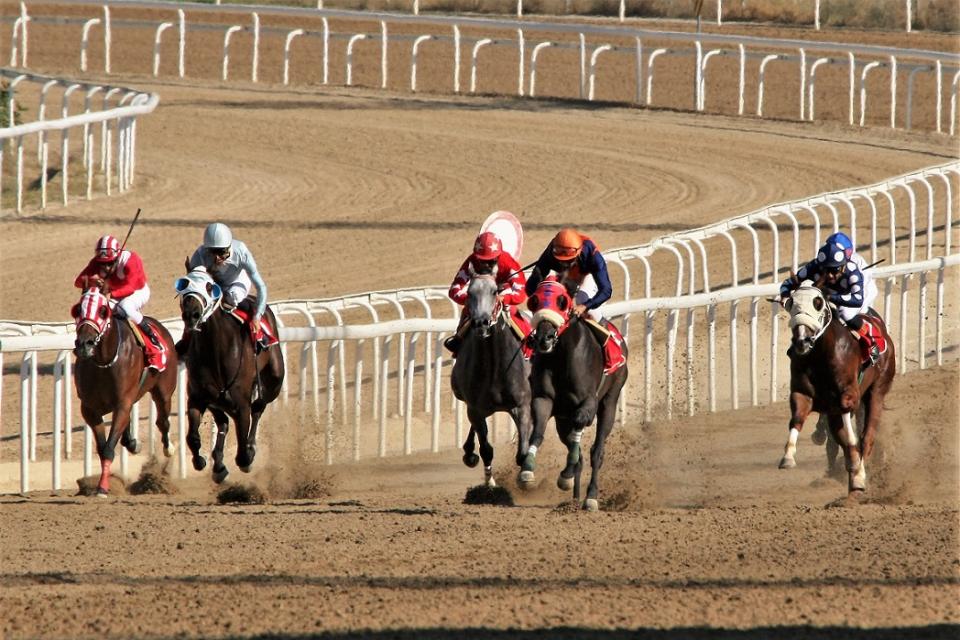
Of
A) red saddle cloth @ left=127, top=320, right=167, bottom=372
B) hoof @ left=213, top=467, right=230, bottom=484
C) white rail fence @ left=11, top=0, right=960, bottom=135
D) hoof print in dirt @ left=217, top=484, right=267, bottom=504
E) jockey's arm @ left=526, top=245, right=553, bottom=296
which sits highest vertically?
white rail fence @ left=11, top=0, right=960, bottom=135

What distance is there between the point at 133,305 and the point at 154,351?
319 millimetres

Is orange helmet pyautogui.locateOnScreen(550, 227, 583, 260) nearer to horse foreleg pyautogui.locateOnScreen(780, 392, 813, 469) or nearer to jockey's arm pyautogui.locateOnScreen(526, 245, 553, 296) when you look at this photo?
jockey's arm pyautogui.locateOnScreen(526, 245, 553, 296)

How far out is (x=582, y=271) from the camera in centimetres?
1051

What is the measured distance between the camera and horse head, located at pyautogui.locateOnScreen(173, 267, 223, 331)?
33.4ft

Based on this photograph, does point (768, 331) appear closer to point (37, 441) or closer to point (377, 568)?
point (37, 441)

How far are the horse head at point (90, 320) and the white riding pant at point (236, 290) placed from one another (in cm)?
71

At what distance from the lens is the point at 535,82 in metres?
30.2

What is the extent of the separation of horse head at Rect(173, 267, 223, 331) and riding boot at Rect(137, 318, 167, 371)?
53cm

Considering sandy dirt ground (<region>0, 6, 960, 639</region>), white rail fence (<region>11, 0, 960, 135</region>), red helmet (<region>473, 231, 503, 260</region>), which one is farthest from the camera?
white rail fence (<region>11, 0, 960, 135</region>)

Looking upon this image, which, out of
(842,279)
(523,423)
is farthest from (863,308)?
(523,423)

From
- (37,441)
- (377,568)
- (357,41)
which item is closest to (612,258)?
(37,441)

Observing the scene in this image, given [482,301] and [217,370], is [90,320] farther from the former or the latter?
[482,301]

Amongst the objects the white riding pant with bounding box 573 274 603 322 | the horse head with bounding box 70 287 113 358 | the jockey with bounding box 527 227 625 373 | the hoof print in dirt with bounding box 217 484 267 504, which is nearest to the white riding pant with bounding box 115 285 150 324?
the horse head with bounding box 70 287 113 358

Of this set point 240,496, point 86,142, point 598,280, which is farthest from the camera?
point 86,142
